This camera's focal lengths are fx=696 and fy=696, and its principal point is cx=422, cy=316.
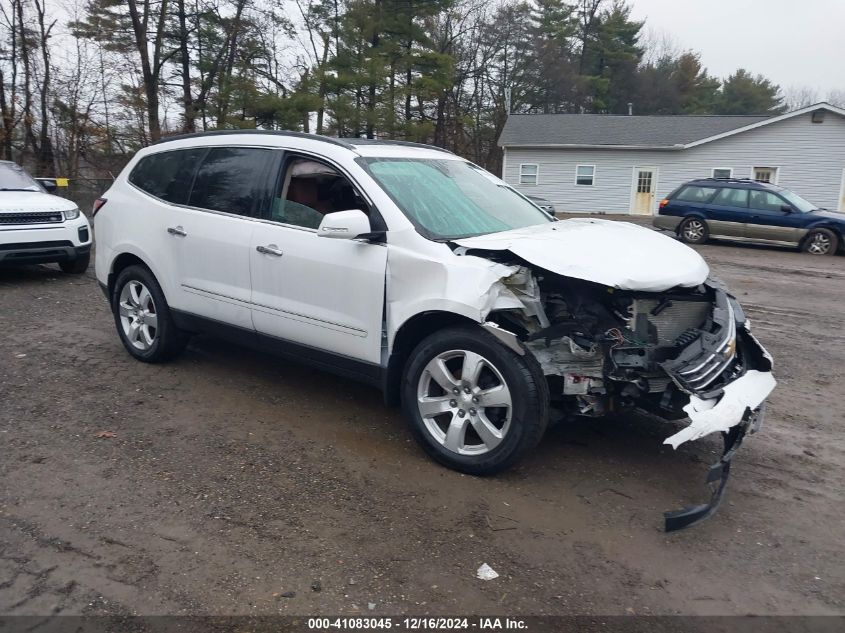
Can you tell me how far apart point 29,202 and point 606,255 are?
8.25 m

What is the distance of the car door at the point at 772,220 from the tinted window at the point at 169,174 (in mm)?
15201

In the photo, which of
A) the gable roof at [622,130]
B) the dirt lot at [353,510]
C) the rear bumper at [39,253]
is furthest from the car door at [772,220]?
the rear bumper at [39,253]

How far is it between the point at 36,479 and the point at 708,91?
191 feet

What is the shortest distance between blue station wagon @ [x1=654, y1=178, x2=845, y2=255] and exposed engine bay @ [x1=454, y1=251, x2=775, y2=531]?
1440 centimetres

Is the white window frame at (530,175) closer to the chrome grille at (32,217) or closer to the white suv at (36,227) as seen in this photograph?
the white suv at (36,227)

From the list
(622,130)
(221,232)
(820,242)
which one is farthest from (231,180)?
(622,130)

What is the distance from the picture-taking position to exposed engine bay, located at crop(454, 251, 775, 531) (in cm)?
366

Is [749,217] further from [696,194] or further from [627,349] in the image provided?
[627,349]

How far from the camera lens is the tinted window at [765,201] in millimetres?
16891

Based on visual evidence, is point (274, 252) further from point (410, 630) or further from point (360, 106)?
point (360, 106)

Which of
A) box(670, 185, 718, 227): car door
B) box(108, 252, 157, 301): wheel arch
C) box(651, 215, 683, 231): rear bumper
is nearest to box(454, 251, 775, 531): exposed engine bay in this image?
box(108, 252, 157, 301): wheel arch

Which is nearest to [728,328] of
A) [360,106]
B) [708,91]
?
[360,106]

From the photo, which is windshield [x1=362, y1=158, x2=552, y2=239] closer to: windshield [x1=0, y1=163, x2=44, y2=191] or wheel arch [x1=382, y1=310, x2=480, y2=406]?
wheel arch [x1=382, y1=310, x2=480, y2=406]

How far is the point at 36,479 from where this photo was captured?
387 centimetres
